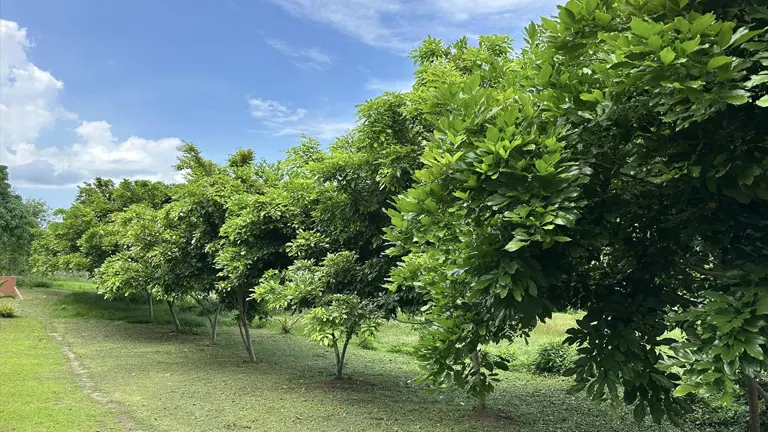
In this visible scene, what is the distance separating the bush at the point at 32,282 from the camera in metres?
28.8

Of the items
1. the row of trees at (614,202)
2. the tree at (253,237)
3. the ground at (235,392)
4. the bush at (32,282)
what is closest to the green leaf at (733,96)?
the row of trees at (614,202)

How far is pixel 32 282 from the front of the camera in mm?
29531

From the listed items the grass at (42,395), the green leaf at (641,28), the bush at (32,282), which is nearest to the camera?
the green leaf at (641,28)

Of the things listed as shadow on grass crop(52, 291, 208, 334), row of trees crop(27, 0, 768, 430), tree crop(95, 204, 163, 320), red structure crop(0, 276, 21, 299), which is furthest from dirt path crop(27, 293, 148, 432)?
row of trees crop(27, 0, 768, 430)

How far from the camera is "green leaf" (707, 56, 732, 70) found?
89.4 inches

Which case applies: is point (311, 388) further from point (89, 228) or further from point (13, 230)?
point (13, 230)

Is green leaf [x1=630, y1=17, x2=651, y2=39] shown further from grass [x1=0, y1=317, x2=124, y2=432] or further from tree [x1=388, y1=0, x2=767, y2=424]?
grass [x1=0, y1=317, x2=124, y2=432]

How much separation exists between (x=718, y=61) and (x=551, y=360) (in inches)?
457

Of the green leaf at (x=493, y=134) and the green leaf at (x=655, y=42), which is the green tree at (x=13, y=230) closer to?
the green leaf at (x=493, y=134)

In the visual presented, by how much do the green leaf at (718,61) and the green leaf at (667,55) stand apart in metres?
0.18

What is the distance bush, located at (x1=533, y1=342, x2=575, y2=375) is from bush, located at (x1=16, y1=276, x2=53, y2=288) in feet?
95.2

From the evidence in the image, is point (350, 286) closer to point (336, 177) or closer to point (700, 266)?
point (336, 177)

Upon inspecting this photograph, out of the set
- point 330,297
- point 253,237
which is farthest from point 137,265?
point 330,297

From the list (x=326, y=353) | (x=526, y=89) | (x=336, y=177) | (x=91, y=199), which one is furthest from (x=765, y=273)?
(x=91, y=199)
